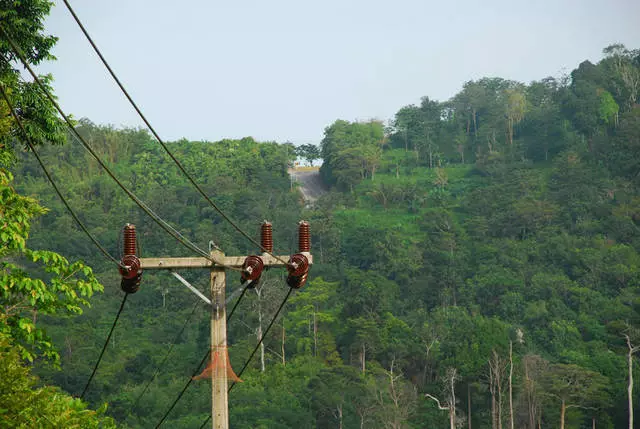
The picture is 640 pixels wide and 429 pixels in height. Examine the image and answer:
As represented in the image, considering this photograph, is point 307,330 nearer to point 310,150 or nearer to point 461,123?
point 310,150

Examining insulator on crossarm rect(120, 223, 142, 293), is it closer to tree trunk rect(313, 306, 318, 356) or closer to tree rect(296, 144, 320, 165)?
tree trunk rect(313, 306, 318, 356)

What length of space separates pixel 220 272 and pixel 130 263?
91cm

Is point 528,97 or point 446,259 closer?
point 446,259

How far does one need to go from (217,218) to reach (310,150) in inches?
813

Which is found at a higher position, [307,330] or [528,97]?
[528,97]

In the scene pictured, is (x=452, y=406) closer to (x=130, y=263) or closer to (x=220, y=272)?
(x=220, y=272)

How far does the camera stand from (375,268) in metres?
64.3

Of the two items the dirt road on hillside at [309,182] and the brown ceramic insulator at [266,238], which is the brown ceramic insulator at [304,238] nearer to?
the brown ceramic insulator at [266,238]

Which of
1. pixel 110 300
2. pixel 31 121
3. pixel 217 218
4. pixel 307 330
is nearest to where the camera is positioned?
pixel 31 121

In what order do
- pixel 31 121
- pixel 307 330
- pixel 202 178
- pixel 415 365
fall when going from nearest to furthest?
1. pixel 31 121
2. pixel 415 365
3. pixel 307 330
4. pixel 202 178

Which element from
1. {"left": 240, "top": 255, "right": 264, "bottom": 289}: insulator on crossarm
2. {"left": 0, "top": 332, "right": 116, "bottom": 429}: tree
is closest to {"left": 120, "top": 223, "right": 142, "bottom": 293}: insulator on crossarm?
{"left": 240, "top": 255, "right": 264, "bottom": 289}: insulator on crossarm

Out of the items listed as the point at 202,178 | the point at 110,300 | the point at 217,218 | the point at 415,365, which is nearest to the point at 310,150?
the point at 202,178

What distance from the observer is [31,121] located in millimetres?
13117

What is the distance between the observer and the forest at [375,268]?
38906 mm
